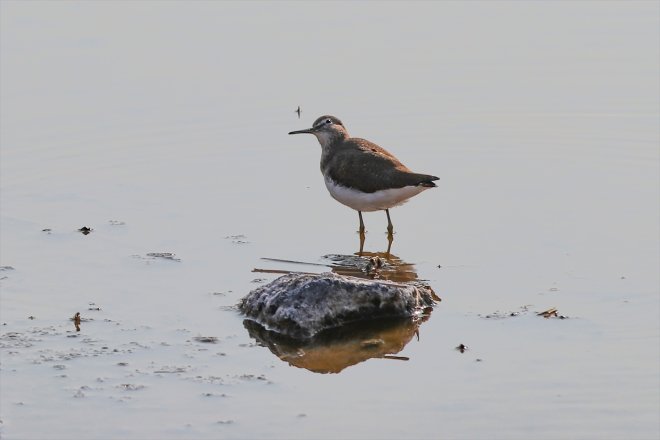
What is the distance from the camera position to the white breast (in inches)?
518

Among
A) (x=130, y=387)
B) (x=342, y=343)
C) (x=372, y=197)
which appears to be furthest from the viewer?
Result: (x=372, y=197)

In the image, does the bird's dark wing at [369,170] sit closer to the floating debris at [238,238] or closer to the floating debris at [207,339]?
the floating debris at [238,238]

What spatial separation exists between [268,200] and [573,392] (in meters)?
5.48

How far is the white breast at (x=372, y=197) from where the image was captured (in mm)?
13156

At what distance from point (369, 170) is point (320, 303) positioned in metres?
3.50

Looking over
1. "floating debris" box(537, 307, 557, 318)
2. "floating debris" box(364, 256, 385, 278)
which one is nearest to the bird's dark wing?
"floating debris" box(364, 256, 385, 278)

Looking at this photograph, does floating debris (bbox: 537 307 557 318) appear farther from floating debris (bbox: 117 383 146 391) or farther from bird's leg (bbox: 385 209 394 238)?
floating debris (bbox: 117 383 146 391)

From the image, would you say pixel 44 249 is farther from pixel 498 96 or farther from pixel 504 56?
pixel 504 56

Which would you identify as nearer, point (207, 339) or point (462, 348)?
point (462, 348)

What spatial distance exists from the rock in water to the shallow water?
0.90 ft

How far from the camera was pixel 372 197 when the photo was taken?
43.4 ft

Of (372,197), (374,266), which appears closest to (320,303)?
(374,266)

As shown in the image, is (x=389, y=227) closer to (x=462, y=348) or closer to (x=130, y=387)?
(x=462, y=348)

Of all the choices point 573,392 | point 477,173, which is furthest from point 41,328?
point 477,173
